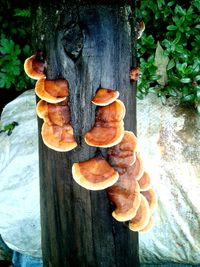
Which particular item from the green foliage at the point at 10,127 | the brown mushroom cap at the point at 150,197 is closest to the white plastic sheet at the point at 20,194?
the green foliage at the point at 10,127

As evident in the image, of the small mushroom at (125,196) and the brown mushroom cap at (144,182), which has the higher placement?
the small mushroom at (125,196)

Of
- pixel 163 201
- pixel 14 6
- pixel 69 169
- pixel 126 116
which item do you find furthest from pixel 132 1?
pixel 14 6

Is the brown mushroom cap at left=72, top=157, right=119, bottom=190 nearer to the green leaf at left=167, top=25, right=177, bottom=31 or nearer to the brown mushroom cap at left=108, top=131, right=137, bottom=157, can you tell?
the brown mushroom cap at left=108, top=131, right=137, bottom=157

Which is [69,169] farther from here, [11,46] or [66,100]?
[11,46]

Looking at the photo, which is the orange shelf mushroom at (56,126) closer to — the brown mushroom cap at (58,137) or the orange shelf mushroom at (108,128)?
the brown mushroom cap at (58,137)

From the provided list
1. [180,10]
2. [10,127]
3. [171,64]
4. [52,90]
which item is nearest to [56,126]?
[52,90]

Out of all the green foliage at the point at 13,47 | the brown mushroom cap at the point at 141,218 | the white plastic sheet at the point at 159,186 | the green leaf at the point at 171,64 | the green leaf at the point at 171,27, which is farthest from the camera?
the green foliage at the point at 13,47
